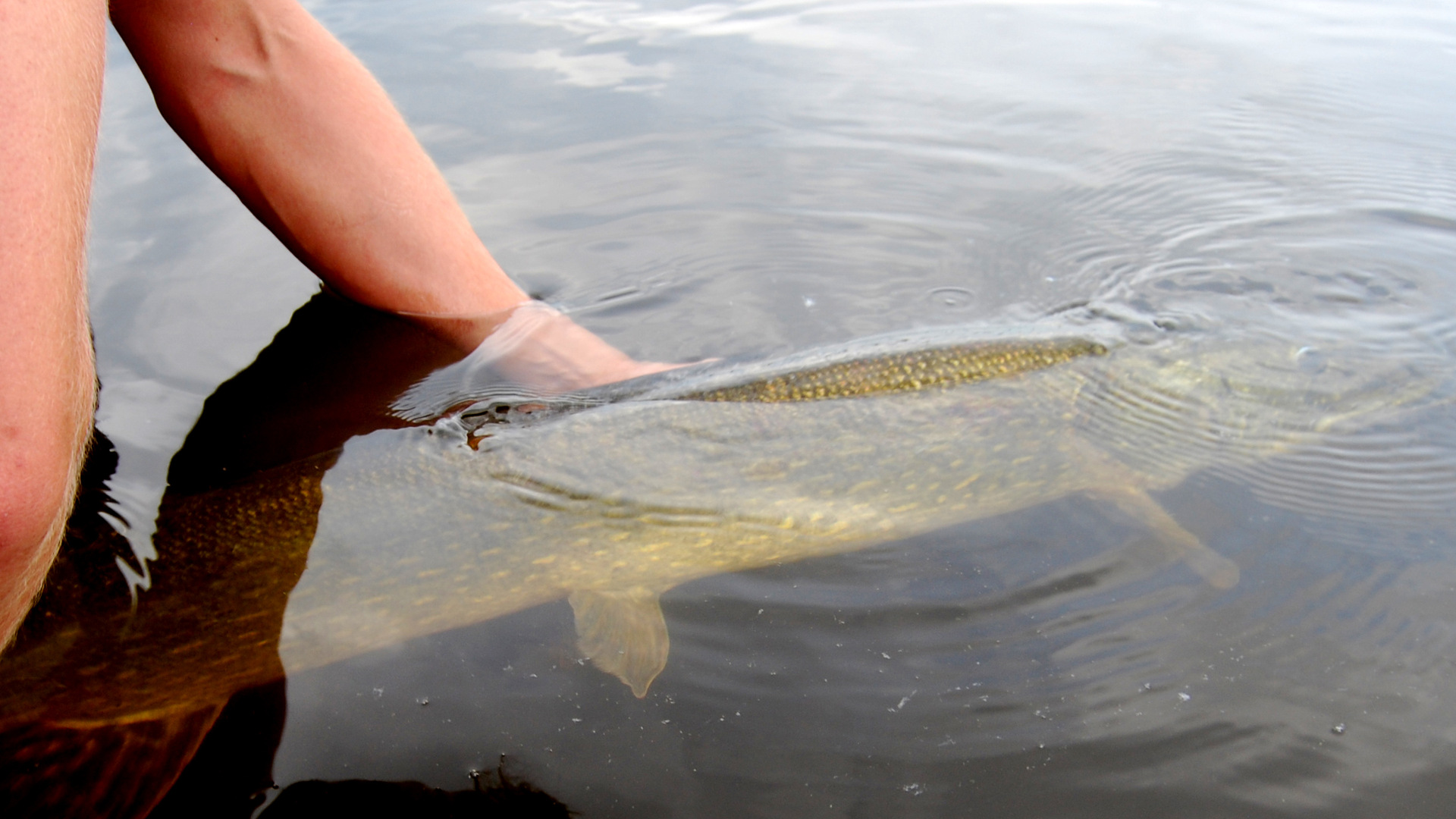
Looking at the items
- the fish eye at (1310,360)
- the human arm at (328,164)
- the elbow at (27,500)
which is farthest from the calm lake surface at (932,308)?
the elbow at (27,500)

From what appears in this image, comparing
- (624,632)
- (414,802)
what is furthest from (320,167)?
(414,802)

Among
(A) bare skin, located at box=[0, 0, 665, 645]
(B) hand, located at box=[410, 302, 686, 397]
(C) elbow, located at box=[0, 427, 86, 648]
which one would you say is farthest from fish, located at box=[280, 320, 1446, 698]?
(C) elbow, located at box=[0, 427, 86, 648]

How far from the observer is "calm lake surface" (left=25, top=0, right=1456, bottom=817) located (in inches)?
61.3

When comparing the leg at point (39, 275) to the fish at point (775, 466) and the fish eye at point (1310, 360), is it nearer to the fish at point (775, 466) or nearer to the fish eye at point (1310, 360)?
the fish at point (775, 466)

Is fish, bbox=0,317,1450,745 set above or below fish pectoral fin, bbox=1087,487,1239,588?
above

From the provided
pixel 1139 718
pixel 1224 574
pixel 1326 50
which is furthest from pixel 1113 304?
pixel 1326 50

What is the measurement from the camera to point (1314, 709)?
158 cm

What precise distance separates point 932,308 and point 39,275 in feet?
7.14

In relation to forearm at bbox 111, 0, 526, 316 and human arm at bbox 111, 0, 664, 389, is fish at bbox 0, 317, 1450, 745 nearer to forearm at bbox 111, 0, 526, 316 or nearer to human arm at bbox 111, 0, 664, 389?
human arm at bbox 111, 0, 664, 389

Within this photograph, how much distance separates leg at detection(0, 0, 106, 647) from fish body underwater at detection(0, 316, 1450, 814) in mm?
426

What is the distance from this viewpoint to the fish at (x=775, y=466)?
1867 millimetres

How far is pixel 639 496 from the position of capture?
202cm

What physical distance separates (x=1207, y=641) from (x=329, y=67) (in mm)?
2474

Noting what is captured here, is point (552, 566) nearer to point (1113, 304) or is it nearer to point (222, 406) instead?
point (222, 406)
